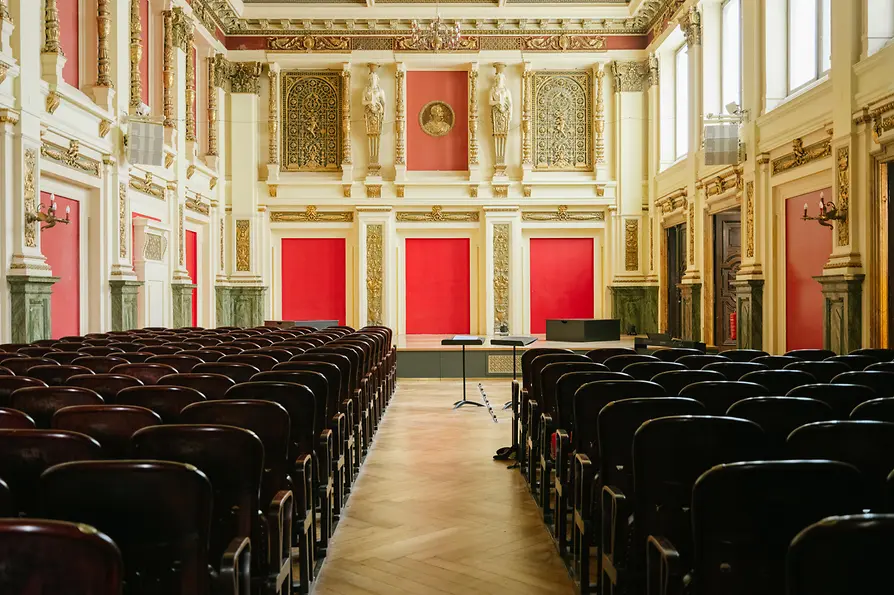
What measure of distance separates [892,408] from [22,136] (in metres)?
9.26

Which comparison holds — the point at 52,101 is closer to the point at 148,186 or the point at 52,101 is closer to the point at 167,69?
the point at 148,186

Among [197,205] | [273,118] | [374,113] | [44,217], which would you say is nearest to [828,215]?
[44,217]

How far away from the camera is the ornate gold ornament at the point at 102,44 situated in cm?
1127

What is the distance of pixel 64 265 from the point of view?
1066 cm

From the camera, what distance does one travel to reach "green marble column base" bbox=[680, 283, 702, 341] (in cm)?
1405

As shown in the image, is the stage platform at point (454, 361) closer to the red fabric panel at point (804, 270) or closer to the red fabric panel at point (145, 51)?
the red fabric panel at point (804, 270)

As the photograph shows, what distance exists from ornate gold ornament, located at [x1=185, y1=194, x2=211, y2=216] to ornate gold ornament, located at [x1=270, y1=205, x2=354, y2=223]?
1.73 m

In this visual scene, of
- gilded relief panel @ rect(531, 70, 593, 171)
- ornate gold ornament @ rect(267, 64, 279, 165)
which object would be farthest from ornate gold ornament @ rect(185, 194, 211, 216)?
gilded relief panel @ rect(531, 70, 593, 171)

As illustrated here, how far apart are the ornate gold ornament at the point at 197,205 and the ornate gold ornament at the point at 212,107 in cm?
122

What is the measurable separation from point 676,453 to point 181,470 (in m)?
1.54

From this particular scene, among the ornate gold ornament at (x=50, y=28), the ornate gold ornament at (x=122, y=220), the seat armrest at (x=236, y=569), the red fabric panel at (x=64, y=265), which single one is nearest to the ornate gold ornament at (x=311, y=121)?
the ornate gold ornament at (x=122, y=220)

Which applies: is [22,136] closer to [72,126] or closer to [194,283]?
[72,126]

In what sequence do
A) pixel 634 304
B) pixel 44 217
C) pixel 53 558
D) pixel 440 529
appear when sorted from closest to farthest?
1. pixel 53 558
2. pixel 440 529
3. pixel 44 217
4. pixel 634 304

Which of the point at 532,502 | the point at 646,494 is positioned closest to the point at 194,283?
the point at 532,502
